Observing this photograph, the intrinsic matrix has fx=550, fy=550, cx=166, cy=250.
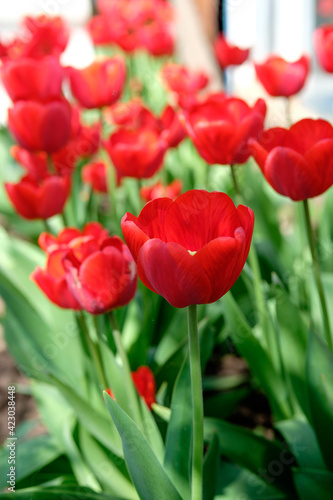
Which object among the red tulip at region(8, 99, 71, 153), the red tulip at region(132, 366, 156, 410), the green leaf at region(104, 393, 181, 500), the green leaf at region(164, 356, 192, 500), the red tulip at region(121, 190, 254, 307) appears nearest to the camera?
the red tulip at region(121, 190, 254, 307)

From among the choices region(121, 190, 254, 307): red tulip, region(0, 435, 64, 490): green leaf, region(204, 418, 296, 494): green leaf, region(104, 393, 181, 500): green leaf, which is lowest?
region(0, 435, 64, 490): green leaf

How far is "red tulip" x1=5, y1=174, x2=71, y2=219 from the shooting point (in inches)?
34.8

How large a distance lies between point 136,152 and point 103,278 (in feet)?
1.18

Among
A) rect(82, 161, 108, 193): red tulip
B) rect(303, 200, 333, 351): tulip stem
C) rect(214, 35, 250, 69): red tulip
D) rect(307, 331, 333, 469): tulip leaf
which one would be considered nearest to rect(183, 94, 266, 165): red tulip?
rect(303, 200, 333, 351): tulip stem

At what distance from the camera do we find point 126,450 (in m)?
0.54

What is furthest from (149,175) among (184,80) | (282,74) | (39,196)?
(184,80)

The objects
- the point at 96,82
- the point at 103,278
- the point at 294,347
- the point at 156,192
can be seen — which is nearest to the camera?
the point at 103,278

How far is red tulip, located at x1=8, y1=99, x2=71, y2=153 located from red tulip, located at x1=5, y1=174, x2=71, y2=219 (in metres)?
0.06

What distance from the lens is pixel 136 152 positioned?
885mm

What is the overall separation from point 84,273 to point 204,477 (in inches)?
11.0

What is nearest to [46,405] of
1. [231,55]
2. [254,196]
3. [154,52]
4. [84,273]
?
[84,273]

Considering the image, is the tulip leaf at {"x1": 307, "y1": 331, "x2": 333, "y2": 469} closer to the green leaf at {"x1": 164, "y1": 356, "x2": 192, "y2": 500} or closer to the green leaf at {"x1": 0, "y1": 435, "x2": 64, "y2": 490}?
the green leaf at {"x1": 164, "y1": 356, "x2": 192, "y2": 500}

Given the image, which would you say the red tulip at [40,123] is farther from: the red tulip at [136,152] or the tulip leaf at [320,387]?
the tulip leaf at [320,387]

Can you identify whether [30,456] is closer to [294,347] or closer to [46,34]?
[294,347]
